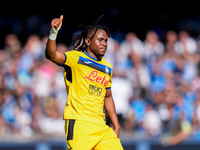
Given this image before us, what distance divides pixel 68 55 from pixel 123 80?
5601 millimetres

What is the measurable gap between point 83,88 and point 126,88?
5475 millimetres

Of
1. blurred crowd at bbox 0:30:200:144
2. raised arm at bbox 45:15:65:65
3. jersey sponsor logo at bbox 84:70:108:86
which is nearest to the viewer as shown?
raised arm at bbox 45:15:65:65

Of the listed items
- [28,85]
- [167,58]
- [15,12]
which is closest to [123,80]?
[167,58]

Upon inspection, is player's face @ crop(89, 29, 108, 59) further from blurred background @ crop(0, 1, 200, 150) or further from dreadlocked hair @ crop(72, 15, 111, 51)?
blurred background @ crop(0, 1, 200, 150)

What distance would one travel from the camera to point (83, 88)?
4.72 meters

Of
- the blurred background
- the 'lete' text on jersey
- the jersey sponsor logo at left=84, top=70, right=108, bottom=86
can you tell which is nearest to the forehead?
the 'lete' text on jersey

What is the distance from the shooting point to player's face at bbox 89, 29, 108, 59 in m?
4.88

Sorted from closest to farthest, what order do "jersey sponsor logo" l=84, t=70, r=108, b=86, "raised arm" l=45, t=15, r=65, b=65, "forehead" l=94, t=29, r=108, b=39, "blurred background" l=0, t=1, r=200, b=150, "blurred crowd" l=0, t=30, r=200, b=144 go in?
"raised arm" l=45, t=15, r=65, b=65, "jersey sponsor logo" l=84, t=70, r=108, b=86, "forehead" l=94, t=29, r=108, b=39, "blurred background" l=0, t=1, r=200, b=150, "blurred crowd" l=0, t=30, r=200, b=144

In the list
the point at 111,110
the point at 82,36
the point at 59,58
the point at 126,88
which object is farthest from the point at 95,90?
the point at 126,88

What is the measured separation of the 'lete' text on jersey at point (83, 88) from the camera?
15.3ft

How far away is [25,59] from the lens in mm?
10727

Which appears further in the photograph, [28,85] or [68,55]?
[28,85]

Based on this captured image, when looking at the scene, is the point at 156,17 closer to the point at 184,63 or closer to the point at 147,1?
the point at 147,1

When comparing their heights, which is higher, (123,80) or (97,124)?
(123,80)
